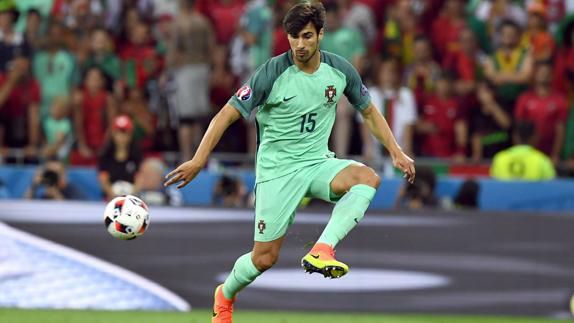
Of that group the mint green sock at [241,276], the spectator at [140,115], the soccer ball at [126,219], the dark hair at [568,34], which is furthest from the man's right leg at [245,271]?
the dark hair at [568,34]

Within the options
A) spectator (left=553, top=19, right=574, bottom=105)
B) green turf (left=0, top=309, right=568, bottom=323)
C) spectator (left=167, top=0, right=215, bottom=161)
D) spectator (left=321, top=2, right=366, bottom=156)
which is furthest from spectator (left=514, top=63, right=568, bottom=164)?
spectator (left=167, top=0, right=215, bottom=161)

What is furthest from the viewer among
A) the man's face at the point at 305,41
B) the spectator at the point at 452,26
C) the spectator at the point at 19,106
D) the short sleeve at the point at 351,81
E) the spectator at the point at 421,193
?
the spectator at the point at 452,26

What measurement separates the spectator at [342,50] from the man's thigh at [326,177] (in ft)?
19.3

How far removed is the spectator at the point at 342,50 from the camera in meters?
14.8

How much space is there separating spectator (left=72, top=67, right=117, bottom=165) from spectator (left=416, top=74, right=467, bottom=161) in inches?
150

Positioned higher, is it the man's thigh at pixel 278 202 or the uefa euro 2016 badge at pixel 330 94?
the uefa euro 2016 badge at pixel 330 94

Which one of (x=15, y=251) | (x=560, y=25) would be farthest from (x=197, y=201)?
(x=560, y=25)

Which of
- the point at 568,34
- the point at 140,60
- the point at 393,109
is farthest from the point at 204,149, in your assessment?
the point at 568,34

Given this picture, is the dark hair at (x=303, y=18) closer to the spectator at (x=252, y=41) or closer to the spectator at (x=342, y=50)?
the spectator at (x=342, y=50)

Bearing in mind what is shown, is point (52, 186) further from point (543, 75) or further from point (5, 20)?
point (543, 75)

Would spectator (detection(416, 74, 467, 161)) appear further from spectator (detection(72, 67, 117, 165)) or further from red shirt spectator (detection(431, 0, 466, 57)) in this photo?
spectator (detection(72, 67, 117, 165))

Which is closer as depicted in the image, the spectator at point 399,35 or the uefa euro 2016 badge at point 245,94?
the uefa euro 2016 badge at point 245,94

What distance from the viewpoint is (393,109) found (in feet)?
48.2

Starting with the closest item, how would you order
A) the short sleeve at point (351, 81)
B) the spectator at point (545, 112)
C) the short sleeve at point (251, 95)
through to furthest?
the short sleeve at point (251, 95)
the short sleeve at point (351, 81)
the spectator at point (545, 112)
